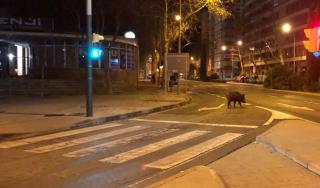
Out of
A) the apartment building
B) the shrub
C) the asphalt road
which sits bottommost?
the asphalt road

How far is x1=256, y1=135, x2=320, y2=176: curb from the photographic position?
9.15 metres

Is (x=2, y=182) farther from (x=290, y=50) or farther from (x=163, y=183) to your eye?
(x=290, y=50)

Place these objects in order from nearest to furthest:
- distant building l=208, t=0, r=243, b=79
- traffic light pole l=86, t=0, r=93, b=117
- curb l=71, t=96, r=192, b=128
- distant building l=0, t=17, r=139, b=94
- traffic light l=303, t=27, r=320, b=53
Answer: traffic light l=303, t=27, r=320, b=53
curb l=71, t=96, r=192, b=128
traffic light pole l=86, t=0, r=93, b=117
distant building l=0, t=17, r=139, b=94
distant building l=208, t=0, r=243, b=79

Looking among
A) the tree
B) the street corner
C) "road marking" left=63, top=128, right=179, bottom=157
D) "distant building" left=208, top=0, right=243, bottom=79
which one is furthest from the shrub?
"distant building" left=208, top=0, right=243, bottom=79

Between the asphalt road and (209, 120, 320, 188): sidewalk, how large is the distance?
1.87 ft

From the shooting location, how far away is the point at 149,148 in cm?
1246

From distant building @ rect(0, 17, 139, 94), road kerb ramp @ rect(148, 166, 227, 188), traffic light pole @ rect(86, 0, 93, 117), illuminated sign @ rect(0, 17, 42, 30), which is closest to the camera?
road kerb ramp @ rect(148, 166, 227, 188)

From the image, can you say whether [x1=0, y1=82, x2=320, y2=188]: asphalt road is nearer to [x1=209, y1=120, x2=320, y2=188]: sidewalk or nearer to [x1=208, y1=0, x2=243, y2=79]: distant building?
[x1=209, y1=120, x2=320, y2=188]: sidewalk

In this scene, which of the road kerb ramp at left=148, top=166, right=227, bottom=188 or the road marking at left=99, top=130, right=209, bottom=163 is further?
the road marking at left=99, top=130, right=209, bottom=163

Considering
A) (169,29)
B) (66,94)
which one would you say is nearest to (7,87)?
(66,94)

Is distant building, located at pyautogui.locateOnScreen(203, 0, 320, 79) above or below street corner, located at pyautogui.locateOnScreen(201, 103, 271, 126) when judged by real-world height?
above

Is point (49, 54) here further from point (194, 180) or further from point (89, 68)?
point (194, 180)

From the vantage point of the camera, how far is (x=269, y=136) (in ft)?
43.7

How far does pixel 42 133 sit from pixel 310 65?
148 feet
